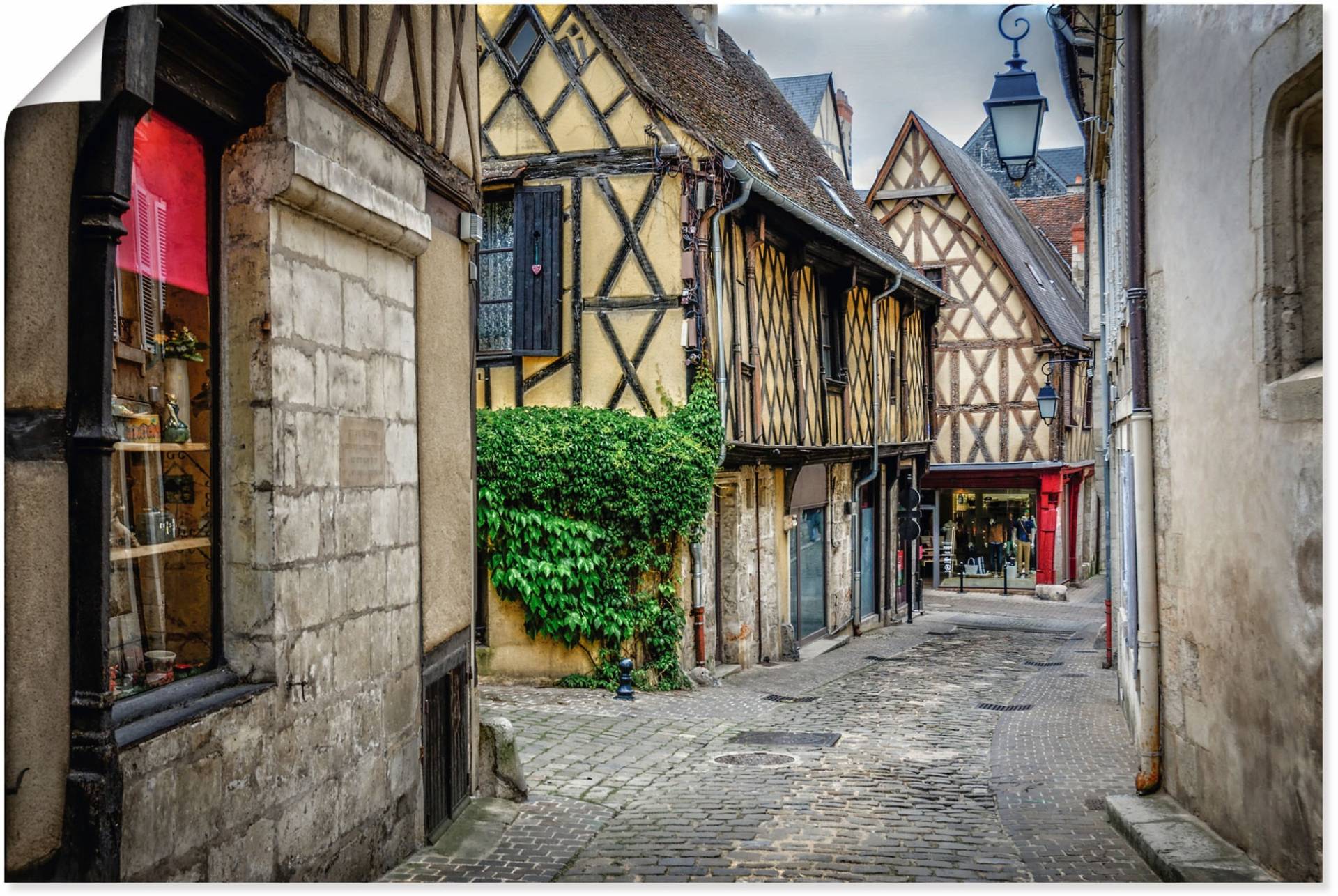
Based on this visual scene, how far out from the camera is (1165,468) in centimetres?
562

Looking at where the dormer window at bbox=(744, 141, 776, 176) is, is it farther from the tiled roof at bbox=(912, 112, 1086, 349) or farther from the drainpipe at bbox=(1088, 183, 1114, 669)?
the tiled roof at bbox=(912, 112, 1086, 349)

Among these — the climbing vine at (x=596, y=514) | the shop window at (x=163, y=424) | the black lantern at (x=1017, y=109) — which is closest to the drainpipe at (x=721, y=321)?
the climbing vine at (x=596, y=514)

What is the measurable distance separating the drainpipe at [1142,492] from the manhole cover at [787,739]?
8.86 feet

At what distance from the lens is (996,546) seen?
21562mm

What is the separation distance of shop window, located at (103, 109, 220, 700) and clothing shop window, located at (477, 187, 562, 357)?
6593 millimetres

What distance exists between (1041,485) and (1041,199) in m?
9.02

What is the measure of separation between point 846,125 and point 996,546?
928cm

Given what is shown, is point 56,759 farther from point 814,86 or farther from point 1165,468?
point 814,86

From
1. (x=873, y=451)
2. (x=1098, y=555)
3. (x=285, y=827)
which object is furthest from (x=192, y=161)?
(x=1098, y=555)

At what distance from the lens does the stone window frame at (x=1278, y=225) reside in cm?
370

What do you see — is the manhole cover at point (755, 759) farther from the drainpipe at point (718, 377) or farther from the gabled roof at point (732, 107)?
the gabled roof at point (732, 107)

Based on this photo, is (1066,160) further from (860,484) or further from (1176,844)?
(1176,844)

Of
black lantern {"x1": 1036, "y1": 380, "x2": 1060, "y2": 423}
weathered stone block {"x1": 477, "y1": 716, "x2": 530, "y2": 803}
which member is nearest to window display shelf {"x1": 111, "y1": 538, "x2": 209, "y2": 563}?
weathered stone block {"x1": 477, "y1": 716, "x2": 530, "y2": 803}

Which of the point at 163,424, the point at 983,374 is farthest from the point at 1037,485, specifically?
the point at 163,424
